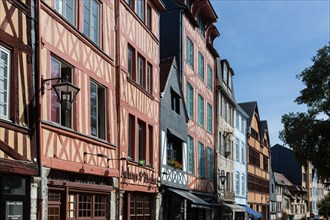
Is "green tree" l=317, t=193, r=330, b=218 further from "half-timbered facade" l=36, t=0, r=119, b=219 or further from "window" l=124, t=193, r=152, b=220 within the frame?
"half-timbered facade" l=36, t=0, r=119, b=219

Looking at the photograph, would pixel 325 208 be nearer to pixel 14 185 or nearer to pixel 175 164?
pixel 175 164

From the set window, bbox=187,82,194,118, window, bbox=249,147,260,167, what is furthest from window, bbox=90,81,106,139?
window, bbox=249,147,260,167

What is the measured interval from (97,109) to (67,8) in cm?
298

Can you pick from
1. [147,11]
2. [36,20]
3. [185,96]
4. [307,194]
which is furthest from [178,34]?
[307,194]

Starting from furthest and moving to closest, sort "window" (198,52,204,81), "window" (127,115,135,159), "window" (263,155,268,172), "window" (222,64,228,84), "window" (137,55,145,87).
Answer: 1. "window" (263,155,268,172)
2. "window" (222,64,228,84)
3. "window" (198,52,204,81)
4. "window" (137,55,145,87)
5. "window" (127,115,135,159)

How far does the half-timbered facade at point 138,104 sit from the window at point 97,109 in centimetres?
91

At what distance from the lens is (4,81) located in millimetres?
10648

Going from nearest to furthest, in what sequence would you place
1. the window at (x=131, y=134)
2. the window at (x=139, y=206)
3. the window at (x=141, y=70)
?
the window at (x=139, y=206) → the window at (x=131, y=134) → the window at (x=141, y=70)

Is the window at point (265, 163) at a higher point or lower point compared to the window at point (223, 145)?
lower

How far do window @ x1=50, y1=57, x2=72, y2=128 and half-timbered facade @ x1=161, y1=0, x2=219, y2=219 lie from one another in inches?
456

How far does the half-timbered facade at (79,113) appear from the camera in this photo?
1205cm

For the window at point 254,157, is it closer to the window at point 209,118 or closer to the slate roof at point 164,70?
the window at point 209,118

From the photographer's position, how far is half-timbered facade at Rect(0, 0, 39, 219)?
34.1 ft

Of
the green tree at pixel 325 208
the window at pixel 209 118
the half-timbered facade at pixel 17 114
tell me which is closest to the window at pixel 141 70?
the half-timbered facade at pixel 17 114
